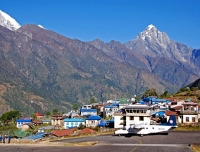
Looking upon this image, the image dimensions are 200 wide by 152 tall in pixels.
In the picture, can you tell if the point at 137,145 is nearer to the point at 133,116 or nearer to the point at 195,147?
the point at 195,147

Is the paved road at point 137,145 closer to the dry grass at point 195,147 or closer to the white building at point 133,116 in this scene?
the dry grass at point 195,147

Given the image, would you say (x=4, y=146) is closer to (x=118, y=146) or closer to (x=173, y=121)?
(x=118, y=146)

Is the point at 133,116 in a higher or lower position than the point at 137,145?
higher

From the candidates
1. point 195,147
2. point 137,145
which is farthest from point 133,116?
point 195,147

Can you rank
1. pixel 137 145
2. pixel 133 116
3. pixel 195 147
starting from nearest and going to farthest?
pixel 195 147, pixel 137 145, pixel 133 116

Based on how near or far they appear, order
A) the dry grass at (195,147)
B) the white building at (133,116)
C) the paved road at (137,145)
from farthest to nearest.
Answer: the white building at (133,116) → the paved road at (137,145) → the dry grass at (195,147)

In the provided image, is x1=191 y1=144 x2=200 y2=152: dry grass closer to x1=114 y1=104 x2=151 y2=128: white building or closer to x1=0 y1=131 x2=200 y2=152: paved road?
x1=0 y1=131 x2=200 y2=152: paved road

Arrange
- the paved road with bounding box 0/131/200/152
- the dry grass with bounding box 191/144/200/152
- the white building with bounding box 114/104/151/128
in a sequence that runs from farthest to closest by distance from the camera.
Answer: the white building with bounding box 114/104/151/128
the paved road with bounding box 0/131/200/152
the dry grass with bounding box 191/144/200/152

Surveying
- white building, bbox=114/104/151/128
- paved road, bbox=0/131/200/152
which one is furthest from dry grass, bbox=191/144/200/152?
white building, bbox=114/104/151/128

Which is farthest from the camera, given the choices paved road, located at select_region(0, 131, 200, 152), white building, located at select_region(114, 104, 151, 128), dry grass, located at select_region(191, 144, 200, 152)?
white building, located at select_region(114, 104, 151, 128)

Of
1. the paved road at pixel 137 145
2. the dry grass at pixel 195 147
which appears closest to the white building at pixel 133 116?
the paved road at pixel 137 145

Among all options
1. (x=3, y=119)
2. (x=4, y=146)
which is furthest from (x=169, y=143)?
(x=3, y=119)

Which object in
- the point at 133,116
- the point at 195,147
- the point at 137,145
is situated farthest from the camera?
the point at 133,116

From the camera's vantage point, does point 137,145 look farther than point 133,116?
No
